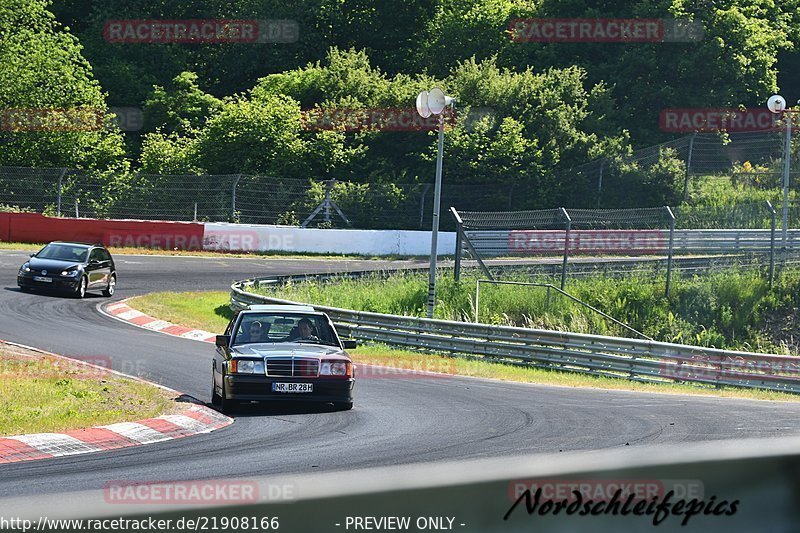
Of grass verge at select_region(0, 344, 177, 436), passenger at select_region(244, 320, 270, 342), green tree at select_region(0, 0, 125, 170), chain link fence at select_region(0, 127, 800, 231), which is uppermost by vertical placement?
green tree at select_region(0, 0, 125, 170)

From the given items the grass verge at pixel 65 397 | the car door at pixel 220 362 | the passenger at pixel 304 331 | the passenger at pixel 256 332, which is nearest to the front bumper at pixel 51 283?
the grass verge at pixel 65 397

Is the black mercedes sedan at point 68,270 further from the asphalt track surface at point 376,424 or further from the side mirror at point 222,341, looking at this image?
the side mirror at point 222,341

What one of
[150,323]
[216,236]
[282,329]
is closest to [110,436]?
[282,329]

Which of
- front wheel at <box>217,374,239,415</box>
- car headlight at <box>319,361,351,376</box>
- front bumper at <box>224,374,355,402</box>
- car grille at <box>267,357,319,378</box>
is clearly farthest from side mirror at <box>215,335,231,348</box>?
car headlight at <box>319,361,351,376</box>

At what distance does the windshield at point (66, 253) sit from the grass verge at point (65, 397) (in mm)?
9937

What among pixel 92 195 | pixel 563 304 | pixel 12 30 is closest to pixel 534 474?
pixel 563 304

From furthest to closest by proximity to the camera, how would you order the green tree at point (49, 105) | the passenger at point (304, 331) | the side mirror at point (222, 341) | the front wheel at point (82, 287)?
the green tree at point (49, 105), the front wheel at point (82, 287), the passenger at point (304, 331), the side mirror at point (222, 341)

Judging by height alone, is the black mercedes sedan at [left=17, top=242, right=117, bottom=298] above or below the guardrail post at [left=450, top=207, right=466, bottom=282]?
below

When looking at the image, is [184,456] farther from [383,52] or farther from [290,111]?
[383,52]

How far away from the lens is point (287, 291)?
→ 26812 mm

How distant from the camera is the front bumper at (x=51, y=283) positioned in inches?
1022

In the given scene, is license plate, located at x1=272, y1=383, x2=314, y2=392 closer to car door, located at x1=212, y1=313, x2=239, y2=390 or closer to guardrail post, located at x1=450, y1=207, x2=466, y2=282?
car door, located at x1=212, y1=313, x2=239, y2=390

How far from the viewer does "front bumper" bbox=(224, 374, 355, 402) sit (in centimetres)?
1283

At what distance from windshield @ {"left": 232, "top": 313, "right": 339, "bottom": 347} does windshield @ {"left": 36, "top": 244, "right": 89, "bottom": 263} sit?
1379 cm
